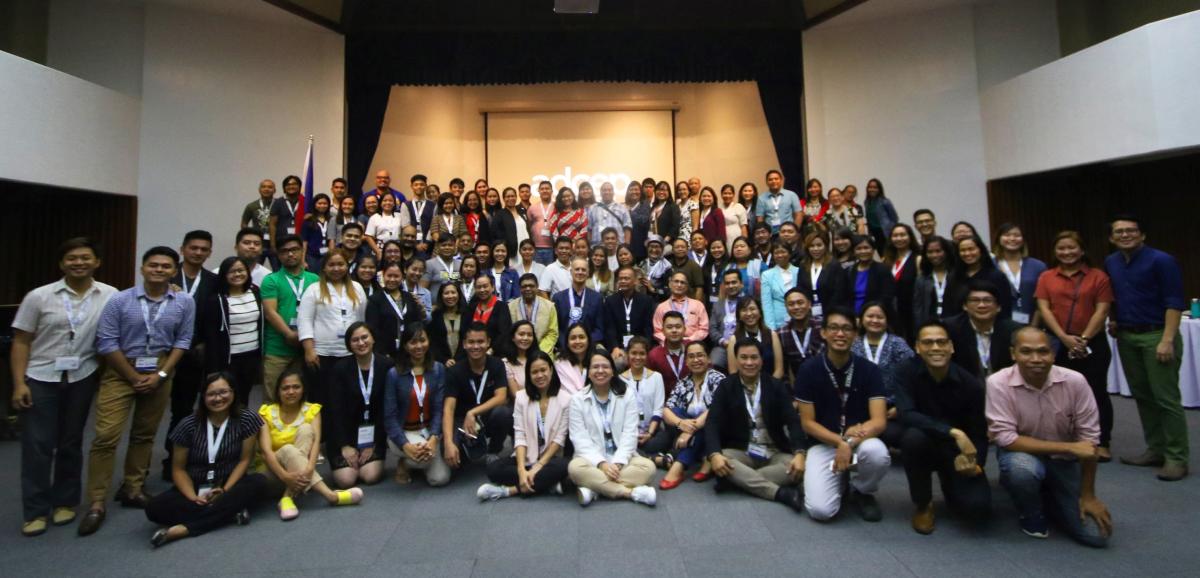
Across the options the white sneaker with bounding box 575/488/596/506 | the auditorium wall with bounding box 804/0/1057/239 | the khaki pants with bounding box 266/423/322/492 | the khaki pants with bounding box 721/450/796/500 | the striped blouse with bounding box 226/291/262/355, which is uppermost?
the auditorium wall with bounding box 804/0/1057/239

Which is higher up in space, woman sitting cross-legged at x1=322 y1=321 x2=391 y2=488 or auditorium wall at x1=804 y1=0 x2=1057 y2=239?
auditorium wall at x1=804 y1=0 x2=1057 y2=239

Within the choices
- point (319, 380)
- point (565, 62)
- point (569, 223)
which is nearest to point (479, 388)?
point (319, 380)

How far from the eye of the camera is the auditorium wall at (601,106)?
10.6m

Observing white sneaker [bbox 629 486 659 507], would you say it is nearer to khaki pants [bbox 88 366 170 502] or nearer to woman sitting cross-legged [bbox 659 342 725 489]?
woman sitting cross-legged [bbox 659 342 725 489]

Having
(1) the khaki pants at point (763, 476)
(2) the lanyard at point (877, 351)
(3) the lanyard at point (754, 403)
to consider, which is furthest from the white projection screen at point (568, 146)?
(1) the khaki pants at point (763, 476)

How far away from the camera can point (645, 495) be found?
10.9ft

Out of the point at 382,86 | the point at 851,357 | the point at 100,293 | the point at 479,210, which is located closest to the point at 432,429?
the point at 100,293

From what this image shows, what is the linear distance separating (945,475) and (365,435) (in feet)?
11.0

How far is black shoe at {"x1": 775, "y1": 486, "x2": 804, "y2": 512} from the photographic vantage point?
3.21 metres

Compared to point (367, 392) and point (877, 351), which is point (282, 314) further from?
point (877, 351)

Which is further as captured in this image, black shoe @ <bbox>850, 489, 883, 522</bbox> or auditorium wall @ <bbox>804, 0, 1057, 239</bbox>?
auditorium wall @ <bbox>804, 0, 1057, 239</bbox>

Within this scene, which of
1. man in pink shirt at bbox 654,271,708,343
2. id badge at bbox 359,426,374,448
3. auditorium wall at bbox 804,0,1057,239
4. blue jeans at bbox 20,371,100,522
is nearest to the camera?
blue jeans at bbox 20,371,100,522

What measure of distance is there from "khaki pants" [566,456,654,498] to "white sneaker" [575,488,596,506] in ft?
0.11

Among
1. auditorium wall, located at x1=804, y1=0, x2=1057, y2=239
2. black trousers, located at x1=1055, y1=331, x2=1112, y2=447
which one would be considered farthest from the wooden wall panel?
black trousers, located at x1=1055, y1=331, x2=1112, y2=447
